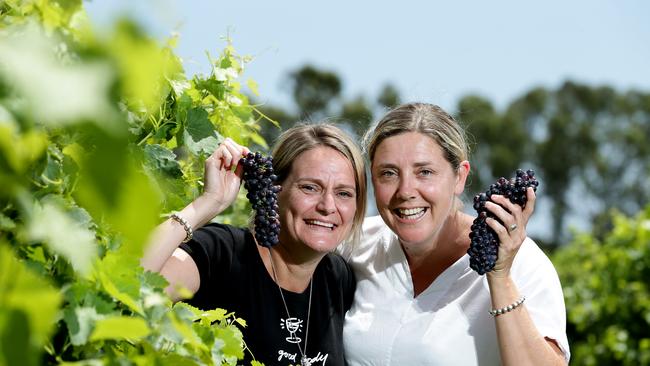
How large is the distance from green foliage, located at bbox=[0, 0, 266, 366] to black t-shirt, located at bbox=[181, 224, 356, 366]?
0.41 meters

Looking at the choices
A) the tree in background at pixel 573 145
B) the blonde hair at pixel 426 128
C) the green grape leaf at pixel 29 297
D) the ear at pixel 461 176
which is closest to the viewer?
the green grape leaf at pixel 29 297

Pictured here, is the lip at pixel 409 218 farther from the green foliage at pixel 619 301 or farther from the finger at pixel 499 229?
the green foliage at pixel 619 301

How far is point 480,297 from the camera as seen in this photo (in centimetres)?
265

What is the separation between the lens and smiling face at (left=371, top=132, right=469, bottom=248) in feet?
8.76

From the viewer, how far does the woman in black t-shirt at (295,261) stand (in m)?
2.44

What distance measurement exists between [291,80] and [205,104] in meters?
37.3

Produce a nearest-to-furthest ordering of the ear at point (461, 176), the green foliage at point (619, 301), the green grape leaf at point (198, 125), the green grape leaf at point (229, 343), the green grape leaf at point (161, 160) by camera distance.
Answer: the green grape leaf at point (229, 343), the green grape leaf at point (161, 160), the green grape leaf at point (198, 125), the ear at point (461, 176), the green foliage at point (619, 301)

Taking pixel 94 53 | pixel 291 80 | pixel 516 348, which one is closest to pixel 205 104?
pixel 516 348

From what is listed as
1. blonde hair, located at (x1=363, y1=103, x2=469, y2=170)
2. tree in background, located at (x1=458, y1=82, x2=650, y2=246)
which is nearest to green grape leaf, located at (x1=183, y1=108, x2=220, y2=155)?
blonde hair, located at (x1=363, y1=103, x2=469, y2=170)

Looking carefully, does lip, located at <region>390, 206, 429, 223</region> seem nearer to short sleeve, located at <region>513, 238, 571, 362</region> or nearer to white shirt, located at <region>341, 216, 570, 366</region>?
white shirt, located at <region>341, 216, 570, 366</region>

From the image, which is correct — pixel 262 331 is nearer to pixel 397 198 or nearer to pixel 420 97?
pixel 397 198

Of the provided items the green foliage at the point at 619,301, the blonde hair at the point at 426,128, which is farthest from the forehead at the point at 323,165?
the green foliage at the point at 619,301

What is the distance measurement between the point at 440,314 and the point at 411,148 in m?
0.58

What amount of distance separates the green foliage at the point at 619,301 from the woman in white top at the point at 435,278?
3.74 meters
